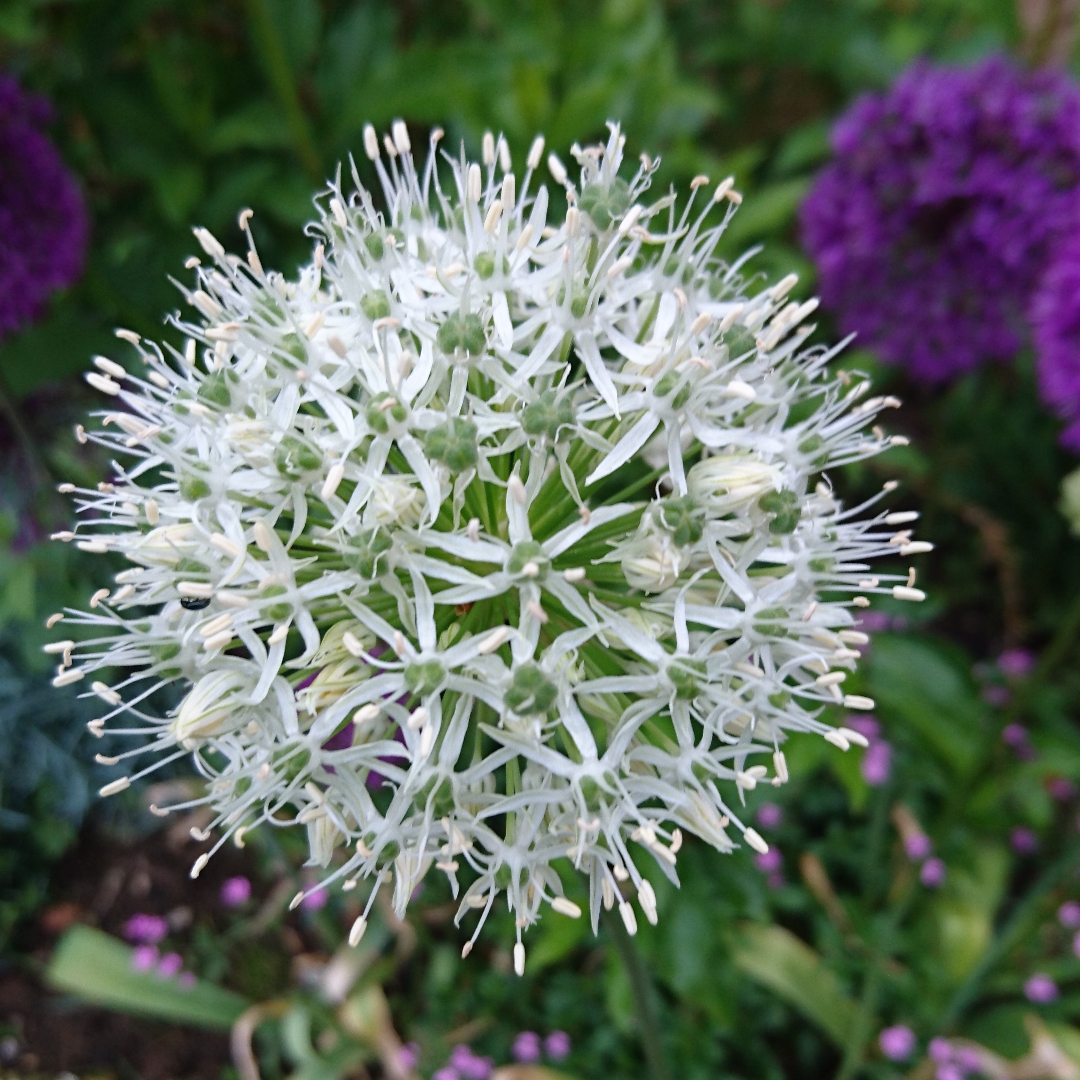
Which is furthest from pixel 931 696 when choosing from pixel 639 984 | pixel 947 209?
pixel 639 984

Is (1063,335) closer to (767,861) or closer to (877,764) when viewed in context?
(877,764)

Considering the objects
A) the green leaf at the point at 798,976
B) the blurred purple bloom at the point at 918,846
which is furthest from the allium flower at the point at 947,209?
the green leaf at the point at 798,976

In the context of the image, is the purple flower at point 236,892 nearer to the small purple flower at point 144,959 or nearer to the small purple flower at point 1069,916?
the small purple flower at point 144,959

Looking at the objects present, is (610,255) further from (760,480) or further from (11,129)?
(11,129)

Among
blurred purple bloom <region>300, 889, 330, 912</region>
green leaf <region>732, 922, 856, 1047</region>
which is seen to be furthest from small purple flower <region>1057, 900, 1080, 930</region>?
blurred purple bloom <region>300, 889, 330, 912</region>

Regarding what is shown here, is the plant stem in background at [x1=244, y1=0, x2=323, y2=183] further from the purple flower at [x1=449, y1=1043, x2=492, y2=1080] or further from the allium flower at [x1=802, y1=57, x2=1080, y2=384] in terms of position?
the purple flower at [x1=449, y1=1043, x2=492, y2=1080]

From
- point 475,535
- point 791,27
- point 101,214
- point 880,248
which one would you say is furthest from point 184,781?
point 791,27
